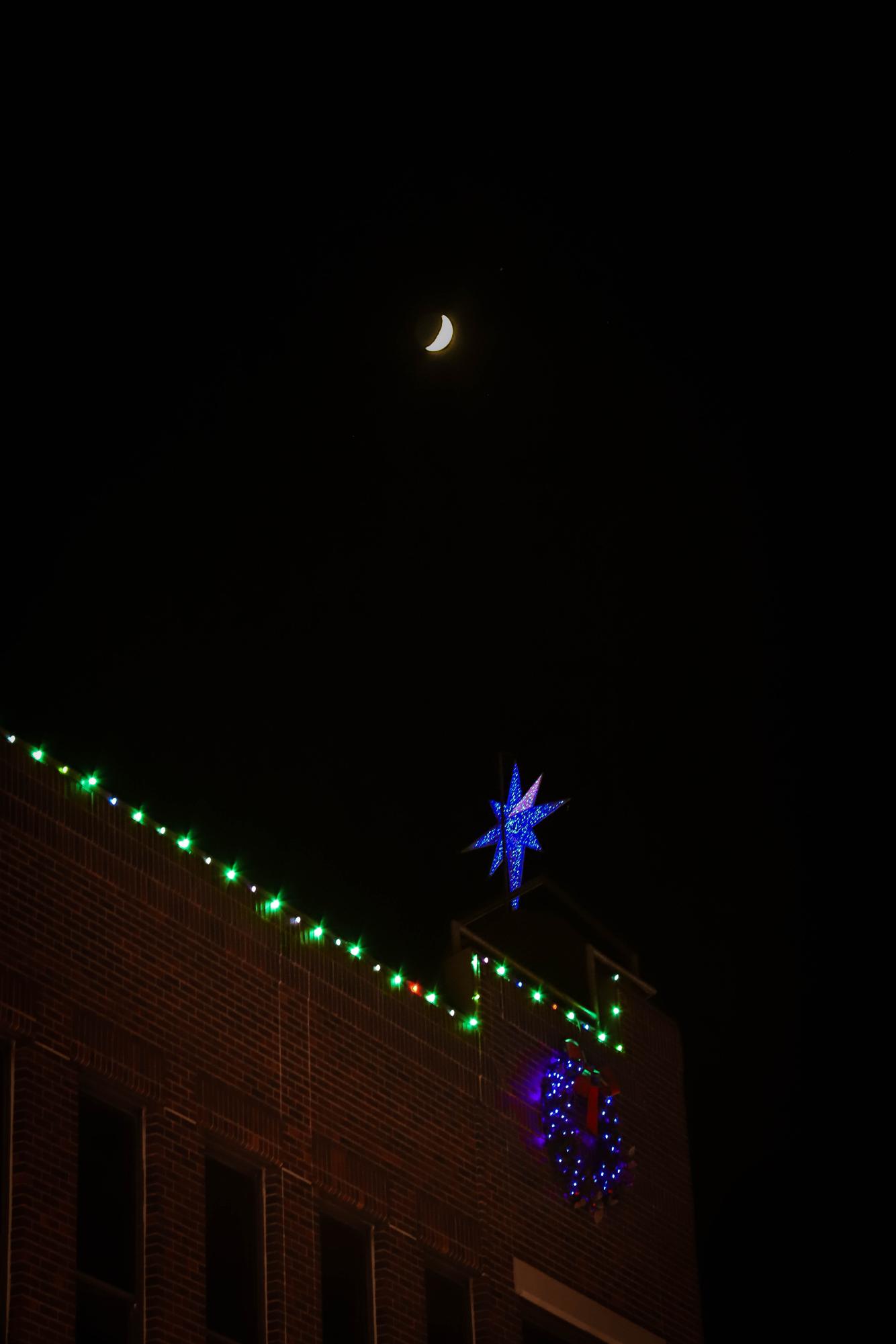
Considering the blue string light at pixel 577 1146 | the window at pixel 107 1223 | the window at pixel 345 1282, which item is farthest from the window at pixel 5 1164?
the blue string light at pixel 577 1146

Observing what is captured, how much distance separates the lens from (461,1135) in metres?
22.4

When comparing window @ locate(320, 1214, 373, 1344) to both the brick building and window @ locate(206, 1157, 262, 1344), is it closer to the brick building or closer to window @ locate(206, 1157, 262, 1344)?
the brick building

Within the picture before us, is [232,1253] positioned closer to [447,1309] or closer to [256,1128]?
[256,1128]

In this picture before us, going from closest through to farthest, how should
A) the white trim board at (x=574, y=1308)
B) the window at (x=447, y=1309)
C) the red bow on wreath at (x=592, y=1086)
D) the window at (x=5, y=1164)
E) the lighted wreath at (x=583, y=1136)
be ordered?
the window at (x=5, y=1164) < the window at (x=447, y=1309) < the white trim board at (x=574, y=1308) < the lighted wreath at (x=583, y=1136) < the red bow on wreath at (x=592, y=1086)

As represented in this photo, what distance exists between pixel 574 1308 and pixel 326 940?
195 inches

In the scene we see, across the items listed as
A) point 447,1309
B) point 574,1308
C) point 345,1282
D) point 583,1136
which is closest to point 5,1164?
point 345,1282

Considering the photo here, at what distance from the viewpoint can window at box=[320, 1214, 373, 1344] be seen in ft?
66.2

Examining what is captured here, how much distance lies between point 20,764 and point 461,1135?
6592 mm

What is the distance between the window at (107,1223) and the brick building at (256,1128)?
20 mm

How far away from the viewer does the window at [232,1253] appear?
61.8 ft

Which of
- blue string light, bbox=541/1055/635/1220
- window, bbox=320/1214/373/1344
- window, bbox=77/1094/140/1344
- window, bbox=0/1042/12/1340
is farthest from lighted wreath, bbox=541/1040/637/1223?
window, bbox=0/1042/12/1340

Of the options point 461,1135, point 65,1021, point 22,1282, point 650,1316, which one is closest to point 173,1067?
point 65,1021

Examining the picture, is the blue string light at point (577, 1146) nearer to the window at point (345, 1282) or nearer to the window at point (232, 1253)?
the window at point (345, 1282)

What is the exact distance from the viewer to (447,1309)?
21.8 m
